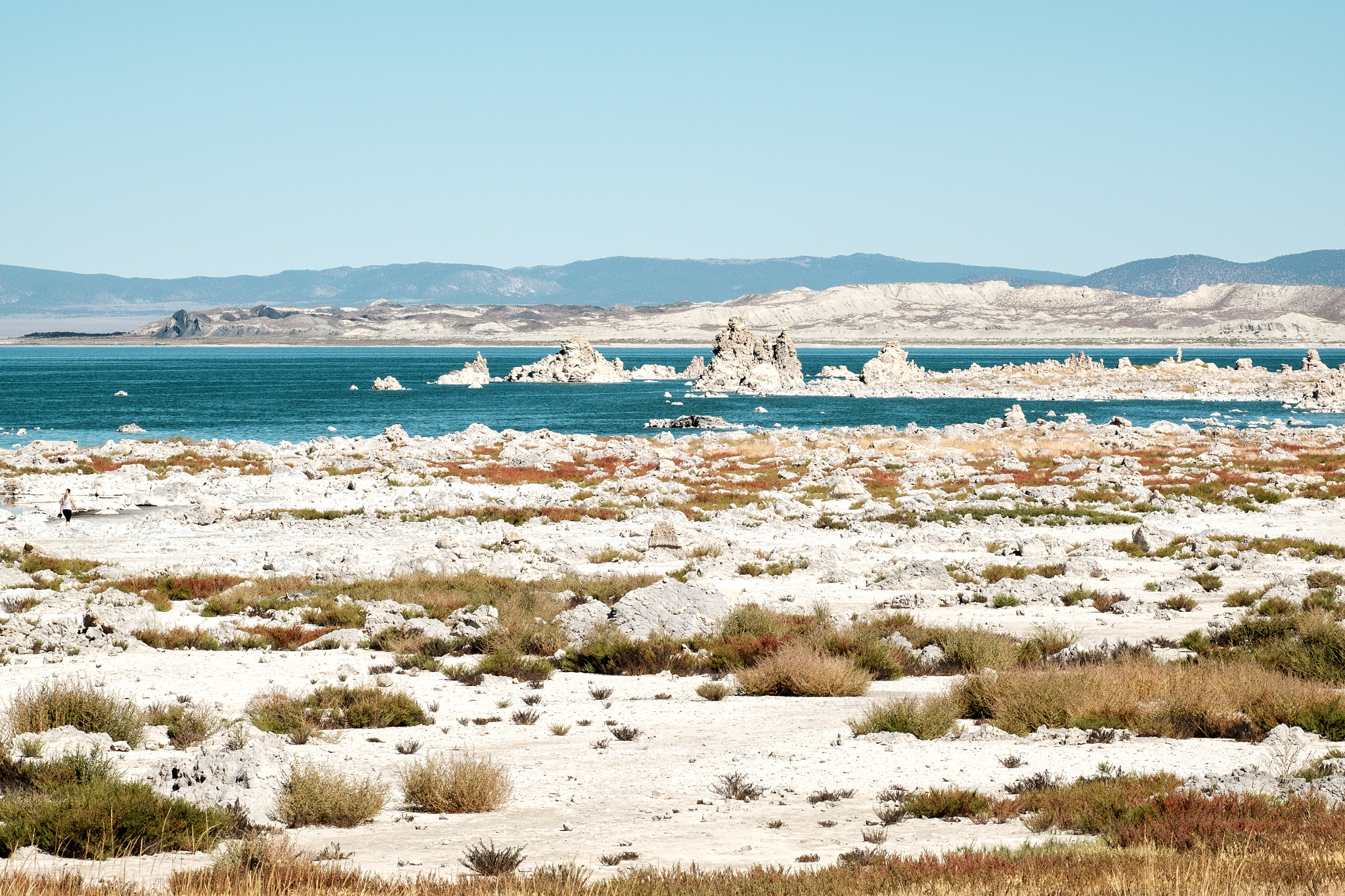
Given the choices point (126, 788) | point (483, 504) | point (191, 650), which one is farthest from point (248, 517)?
point (126, 788)

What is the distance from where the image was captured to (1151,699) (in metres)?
12.6

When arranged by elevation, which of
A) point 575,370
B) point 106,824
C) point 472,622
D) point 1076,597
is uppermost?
point 575,370

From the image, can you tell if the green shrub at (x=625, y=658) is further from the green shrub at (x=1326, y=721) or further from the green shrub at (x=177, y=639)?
the green shrub at (x=1326, y=721)

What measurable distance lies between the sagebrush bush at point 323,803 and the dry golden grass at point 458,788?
0.44 meters

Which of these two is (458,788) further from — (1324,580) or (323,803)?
(1324,580)

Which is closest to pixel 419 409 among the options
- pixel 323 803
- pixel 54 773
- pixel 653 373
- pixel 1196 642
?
pixel 653 373

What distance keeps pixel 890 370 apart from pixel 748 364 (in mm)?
16643

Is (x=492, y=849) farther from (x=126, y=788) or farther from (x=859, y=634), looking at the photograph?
(x=859, y=634)

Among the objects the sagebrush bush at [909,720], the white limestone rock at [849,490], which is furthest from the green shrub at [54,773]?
the white limestone rock at [849,490]

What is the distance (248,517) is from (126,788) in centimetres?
2440

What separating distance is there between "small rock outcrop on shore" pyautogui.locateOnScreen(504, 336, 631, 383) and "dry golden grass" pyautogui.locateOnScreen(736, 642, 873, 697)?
134 meters

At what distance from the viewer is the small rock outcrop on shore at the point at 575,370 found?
14900 centimetres

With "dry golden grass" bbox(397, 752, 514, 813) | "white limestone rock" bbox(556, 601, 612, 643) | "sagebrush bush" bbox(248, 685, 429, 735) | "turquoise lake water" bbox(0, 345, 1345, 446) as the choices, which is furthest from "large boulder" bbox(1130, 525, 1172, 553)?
"turquoise lake water" bbox(0, 345, 1345, 446)

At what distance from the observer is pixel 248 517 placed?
3194cm
